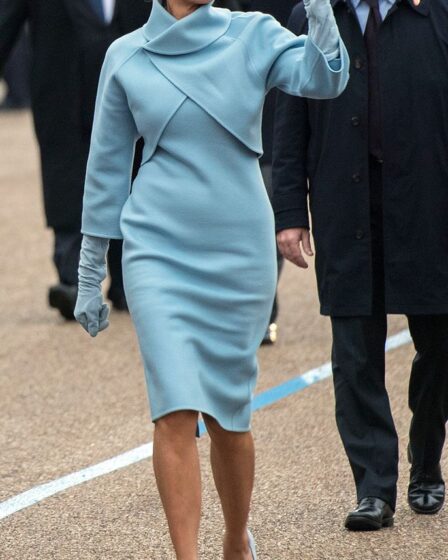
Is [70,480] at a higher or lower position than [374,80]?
lower

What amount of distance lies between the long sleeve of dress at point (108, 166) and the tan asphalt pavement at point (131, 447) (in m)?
1.03

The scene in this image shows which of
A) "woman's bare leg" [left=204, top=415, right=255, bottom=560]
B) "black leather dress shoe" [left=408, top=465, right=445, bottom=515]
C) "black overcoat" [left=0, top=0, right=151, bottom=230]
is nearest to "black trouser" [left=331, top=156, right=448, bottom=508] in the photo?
"black leather dress shoe" [left=408, top=465, right=445, bottom=515]

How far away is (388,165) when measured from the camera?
4.86 meters

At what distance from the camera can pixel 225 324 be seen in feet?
14.1

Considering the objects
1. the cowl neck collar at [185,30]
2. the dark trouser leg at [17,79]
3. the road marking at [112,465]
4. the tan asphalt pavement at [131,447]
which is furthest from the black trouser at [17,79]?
the cowl neck collar at [185,30]

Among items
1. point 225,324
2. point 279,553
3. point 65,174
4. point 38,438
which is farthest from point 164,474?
point 65,174

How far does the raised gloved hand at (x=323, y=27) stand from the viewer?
4.11m

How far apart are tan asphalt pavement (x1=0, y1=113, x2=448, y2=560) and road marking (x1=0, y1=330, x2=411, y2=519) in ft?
0.14

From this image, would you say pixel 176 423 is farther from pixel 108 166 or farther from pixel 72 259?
pixel 72 259

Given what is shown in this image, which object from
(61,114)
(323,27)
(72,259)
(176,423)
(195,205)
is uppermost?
(323,27)

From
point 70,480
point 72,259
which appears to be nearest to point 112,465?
point 70,480

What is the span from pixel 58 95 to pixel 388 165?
12.6 ft

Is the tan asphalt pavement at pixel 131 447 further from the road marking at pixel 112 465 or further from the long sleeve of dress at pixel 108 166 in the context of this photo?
the long sleeve of dress at pixel 108 166

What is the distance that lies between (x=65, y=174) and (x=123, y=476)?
308 centimetres
